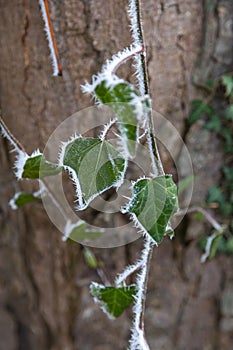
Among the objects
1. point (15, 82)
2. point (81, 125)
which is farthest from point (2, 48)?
point (81, 125)

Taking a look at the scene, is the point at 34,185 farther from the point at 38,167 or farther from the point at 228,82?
the point at 228,82

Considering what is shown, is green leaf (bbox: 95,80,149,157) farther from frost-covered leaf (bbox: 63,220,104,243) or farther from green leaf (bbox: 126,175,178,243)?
frost-covered leaf (bbox: 63,220,104,243)

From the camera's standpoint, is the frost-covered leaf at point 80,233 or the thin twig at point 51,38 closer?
the thin twig at point 51,38

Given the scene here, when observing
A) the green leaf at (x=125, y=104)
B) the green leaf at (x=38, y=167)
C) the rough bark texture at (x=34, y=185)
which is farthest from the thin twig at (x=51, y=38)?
the green leaf at (x=125, y=104)

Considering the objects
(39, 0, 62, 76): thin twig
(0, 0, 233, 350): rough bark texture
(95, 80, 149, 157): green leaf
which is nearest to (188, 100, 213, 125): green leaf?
(0, 0, 233, 350): rough bark texture

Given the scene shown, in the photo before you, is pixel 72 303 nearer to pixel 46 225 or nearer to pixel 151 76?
pixel 46 225

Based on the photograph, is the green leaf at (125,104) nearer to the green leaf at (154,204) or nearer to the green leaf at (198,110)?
the green leaf at (154,204)
